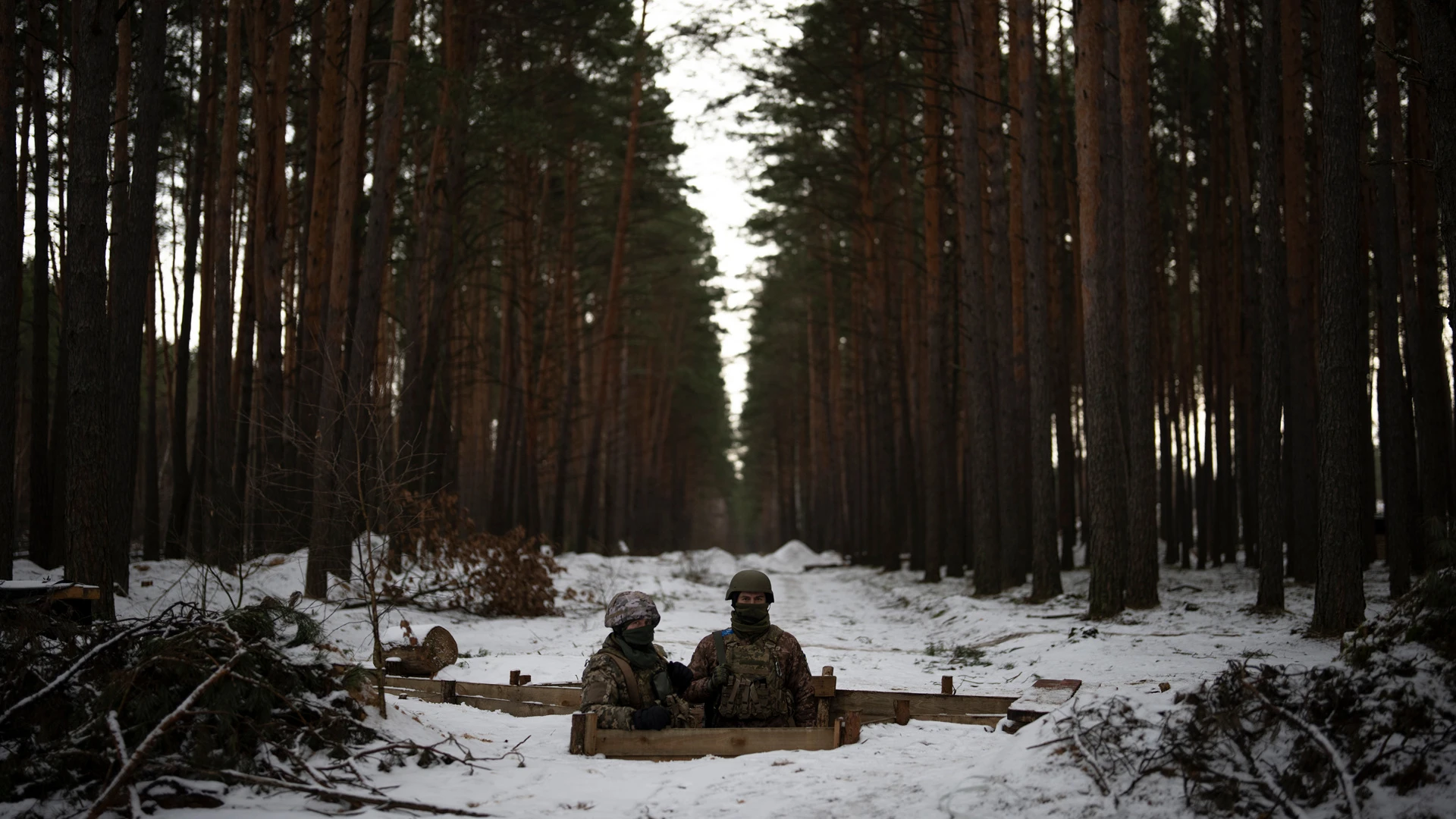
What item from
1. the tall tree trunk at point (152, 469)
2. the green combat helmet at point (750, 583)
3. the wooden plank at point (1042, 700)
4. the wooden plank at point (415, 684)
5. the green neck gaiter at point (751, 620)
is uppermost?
the tall tree trunk at point (152, 469)

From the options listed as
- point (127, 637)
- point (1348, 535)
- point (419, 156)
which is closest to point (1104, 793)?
point (127, 637)

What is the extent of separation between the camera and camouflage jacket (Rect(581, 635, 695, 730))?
256 inches

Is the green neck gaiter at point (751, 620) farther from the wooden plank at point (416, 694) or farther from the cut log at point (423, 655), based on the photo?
the cut log at point (423, 655)

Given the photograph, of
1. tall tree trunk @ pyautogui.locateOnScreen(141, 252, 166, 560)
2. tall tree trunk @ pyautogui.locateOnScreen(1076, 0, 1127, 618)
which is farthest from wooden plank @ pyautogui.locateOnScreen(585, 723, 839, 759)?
tall tree trunk @ pyautogui.locateOnScreen(141, 252, 166, 560)

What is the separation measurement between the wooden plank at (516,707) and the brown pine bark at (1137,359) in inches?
308

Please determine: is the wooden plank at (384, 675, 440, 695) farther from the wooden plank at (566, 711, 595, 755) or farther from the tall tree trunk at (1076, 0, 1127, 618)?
the tall tree trunk at (1076, 0, 1127, 618)

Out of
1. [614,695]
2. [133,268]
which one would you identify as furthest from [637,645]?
[133,268]

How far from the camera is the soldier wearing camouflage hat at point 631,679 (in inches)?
256

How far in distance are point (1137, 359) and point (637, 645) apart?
8.98m

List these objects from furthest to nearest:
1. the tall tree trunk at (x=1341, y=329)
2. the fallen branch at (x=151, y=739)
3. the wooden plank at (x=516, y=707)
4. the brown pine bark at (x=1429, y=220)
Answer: the tall tree trunk at (x=1341, y=329), the wooden plank at (x=516, y=707), the brown pine bark at (x=1429, y=220), the fallen branch at (x=151, y=739)

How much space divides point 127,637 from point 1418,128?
16.9 metres

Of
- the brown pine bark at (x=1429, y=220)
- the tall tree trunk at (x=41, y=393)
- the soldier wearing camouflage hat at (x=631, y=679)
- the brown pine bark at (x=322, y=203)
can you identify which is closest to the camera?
the soldier wearing camouflage hat at (x=631, y=679)

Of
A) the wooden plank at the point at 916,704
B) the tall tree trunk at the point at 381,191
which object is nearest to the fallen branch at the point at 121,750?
the wooden plank at the point at 916,704

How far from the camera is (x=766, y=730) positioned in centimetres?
638
